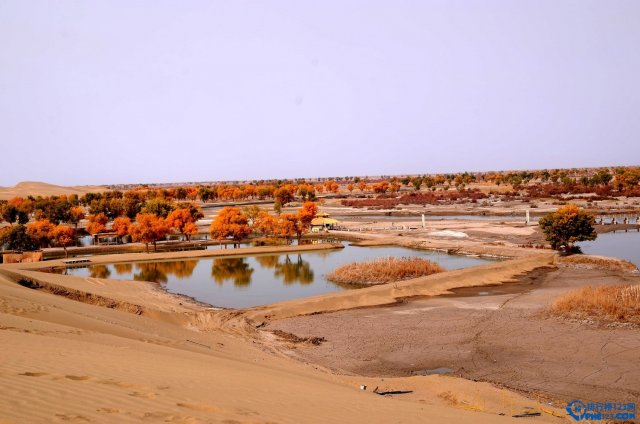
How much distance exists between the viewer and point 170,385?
8.84 metres

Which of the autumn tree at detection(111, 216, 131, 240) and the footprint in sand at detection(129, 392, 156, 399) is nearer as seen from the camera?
the footprint in sand at detection(129, 392, 156, 399)

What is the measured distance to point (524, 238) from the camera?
5572cm

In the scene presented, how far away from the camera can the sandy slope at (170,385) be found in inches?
273

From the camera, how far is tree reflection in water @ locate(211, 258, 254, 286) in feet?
135

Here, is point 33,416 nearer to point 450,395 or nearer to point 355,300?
point 450,395

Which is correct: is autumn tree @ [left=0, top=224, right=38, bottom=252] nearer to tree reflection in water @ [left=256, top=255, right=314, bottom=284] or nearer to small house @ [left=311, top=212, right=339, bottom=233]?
tree reflection in water @ [left=256, top=255, right=314, bottom=284]

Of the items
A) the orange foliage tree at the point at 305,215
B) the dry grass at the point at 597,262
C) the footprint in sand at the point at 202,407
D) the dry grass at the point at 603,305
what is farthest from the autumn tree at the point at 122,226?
the footprint in sand at the point at 202,407

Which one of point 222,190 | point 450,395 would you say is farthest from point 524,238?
point 222,190

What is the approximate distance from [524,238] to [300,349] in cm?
4172

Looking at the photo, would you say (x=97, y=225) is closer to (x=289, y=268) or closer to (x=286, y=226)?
(x=286, y=226)

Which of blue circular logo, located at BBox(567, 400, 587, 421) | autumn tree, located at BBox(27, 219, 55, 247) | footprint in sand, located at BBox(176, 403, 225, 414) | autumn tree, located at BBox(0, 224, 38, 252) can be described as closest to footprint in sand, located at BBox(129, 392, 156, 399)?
footprint in sand, located at BBox(176, 403, 225, 414)

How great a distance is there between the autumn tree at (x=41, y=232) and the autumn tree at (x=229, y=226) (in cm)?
1792

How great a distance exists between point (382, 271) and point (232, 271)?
13.9 meters

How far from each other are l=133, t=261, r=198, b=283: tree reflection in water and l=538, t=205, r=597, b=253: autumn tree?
99.1ft
